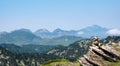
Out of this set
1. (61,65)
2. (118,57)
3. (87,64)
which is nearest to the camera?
(118,57)

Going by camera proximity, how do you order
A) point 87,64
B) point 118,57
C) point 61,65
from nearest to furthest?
point 118,57 → point 87,64 → point 61,65

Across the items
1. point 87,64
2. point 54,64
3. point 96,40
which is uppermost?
point 96,40

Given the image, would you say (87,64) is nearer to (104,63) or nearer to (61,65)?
(104,63)

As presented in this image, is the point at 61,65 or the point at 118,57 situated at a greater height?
the point at 118,57

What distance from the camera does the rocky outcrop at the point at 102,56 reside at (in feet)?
177

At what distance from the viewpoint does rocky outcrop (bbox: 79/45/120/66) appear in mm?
53969

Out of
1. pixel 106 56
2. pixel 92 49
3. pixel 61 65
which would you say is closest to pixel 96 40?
pixel 92 49

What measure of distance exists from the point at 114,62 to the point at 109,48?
2556 mm

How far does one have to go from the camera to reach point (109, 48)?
5488cm

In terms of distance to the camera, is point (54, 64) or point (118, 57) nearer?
point (118, 57)

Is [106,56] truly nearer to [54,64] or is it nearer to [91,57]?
[91,57]

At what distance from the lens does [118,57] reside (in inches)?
2116

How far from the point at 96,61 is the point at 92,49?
3601 millimetres

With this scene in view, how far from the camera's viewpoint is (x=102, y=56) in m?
55.8
